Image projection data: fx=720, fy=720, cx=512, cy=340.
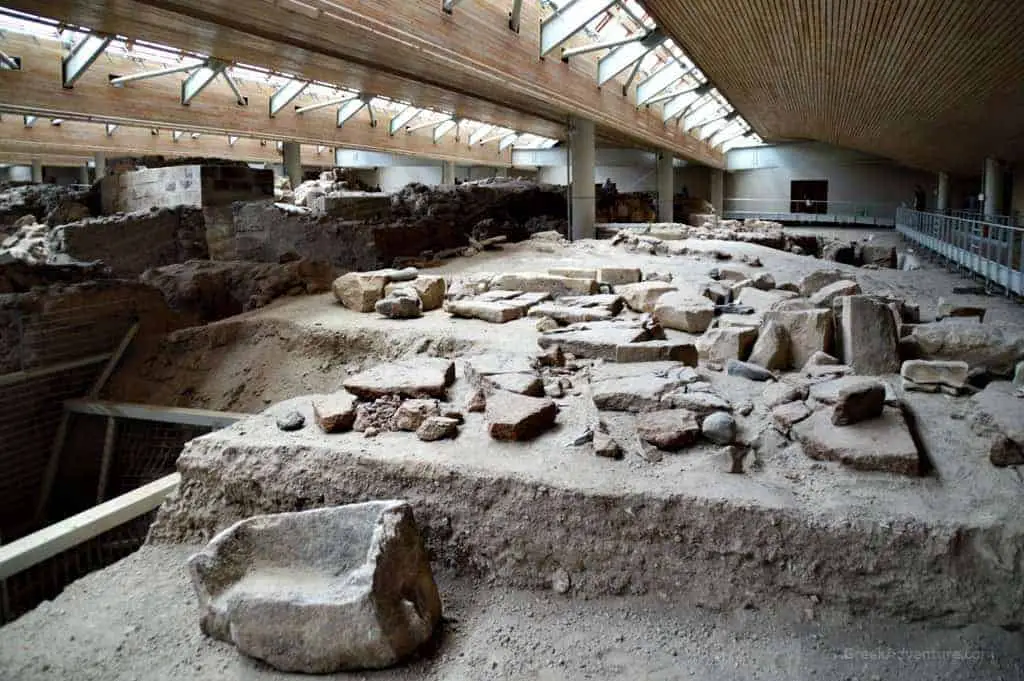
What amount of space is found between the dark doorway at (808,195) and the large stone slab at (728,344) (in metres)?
28.9

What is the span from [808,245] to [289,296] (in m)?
15.5

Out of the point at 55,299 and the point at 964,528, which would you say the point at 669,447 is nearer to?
the point at 964,528

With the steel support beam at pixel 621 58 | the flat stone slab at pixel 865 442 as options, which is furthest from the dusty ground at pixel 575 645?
the steel support beam at pixel 621 58

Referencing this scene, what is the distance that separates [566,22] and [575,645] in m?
11.6

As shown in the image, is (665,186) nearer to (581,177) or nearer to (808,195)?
(581,177)

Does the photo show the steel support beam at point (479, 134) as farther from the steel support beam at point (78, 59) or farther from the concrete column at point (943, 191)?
the concrete column at point (943, 191)

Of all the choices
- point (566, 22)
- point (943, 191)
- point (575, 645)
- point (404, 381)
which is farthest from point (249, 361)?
point (943, 191)

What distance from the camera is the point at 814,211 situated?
32156mm

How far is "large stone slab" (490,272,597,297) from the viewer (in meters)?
8.27

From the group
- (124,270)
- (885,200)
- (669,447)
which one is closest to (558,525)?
(669,447)

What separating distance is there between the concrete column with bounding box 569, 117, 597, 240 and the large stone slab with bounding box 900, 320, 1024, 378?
1168 cm

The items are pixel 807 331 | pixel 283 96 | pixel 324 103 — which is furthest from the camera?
pixel 324 103

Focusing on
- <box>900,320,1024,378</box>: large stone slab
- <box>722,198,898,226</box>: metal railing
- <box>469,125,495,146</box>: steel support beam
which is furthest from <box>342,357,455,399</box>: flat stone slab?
<box>722,198,898,226</box>: metal railing

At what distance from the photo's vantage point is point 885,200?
102 ft
